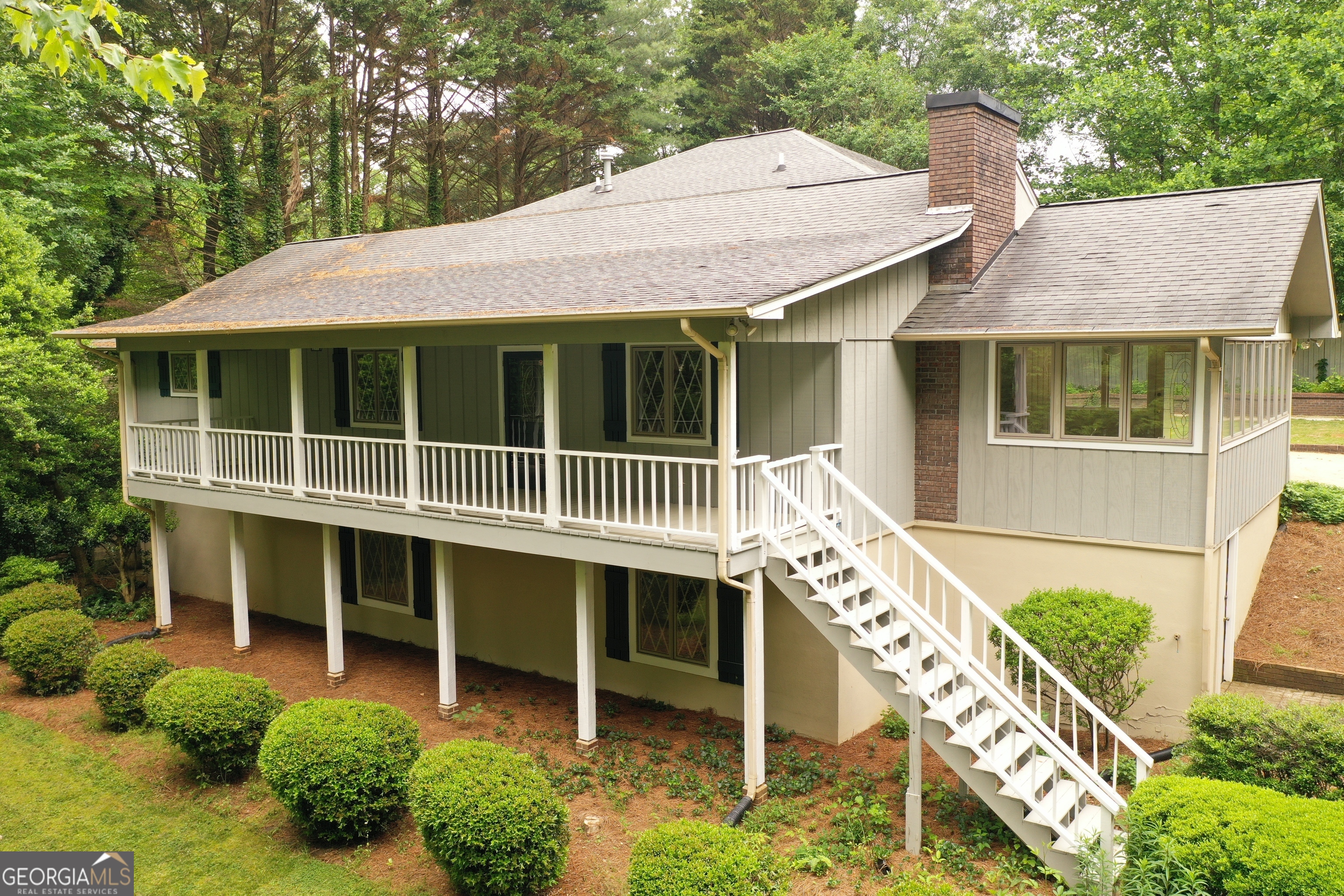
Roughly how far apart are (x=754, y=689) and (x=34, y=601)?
11188 mm

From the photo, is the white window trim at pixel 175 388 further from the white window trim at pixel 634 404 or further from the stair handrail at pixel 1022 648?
the stair handrail at pixel 1022 648

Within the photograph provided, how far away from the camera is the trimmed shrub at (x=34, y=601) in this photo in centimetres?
1360

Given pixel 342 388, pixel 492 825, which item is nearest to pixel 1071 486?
pixel 492 825

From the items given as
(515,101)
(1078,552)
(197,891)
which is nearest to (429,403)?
(197,891)

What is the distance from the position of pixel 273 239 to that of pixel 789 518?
71.2 ft

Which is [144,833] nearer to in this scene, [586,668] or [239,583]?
[586,668]

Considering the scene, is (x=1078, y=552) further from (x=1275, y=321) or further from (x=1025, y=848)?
(x=1025, y=848)

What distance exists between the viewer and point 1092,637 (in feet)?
29.1

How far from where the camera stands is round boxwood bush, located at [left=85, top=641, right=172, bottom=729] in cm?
1121

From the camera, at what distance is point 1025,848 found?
24.8ft

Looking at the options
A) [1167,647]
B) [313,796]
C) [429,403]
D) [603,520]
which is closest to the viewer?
[313,796]

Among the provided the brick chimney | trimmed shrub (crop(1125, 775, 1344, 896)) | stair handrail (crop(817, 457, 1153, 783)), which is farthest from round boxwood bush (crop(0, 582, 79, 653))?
trimmed shrub (crop(1125, 775, 1344, 896))

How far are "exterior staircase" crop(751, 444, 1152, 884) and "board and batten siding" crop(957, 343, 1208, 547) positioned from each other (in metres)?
1.40

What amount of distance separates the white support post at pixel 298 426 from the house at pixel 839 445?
0.12ft
